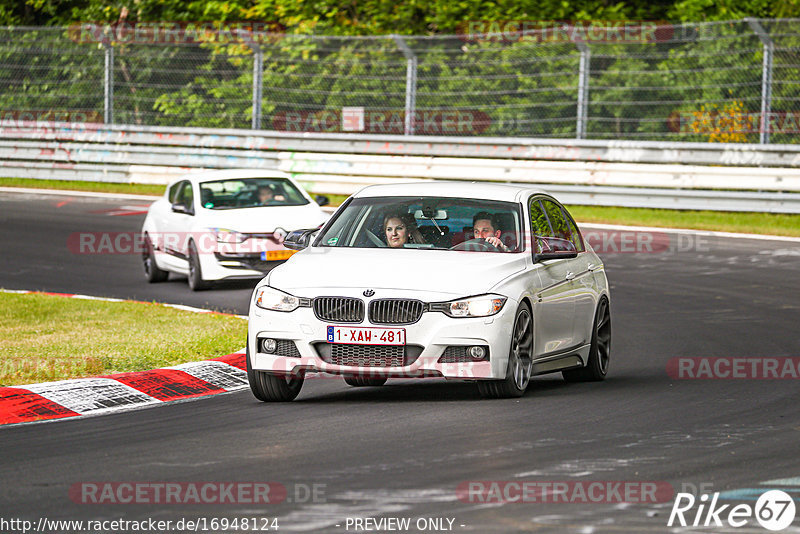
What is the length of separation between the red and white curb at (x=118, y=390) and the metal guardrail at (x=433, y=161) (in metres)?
14.1

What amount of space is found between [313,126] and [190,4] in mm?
10020

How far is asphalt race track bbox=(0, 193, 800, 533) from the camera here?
21.2 ft

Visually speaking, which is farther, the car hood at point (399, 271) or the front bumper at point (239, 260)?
the front bumper at point (239, 260)

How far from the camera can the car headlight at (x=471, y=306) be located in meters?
9.22

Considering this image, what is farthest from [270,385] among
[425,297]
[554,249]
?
[554,249]

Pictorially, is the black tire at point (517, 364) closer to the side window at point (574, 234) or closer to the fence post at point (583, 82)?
the side window at point (574, 234)

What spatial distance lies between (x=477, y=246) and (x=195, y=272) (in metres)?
7.58

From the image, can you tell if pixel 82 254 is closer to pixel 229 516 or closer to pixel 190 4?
pixel 229 516

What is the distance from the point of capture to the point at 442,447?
788 cm

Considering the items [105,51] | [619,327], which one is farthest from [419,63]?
[619,327]

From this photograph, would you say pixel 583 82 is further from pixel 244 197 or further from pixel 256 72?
pixel 244 197

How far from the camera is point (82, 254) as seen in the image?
2072 cm

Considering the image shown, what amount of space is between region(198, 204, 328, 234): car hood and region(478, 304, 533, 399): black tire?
7710 mm

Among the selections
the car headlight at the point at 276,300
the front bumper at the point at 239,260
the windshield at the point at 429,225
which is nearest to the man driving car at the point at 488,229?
the windshield at the point at 429,225
